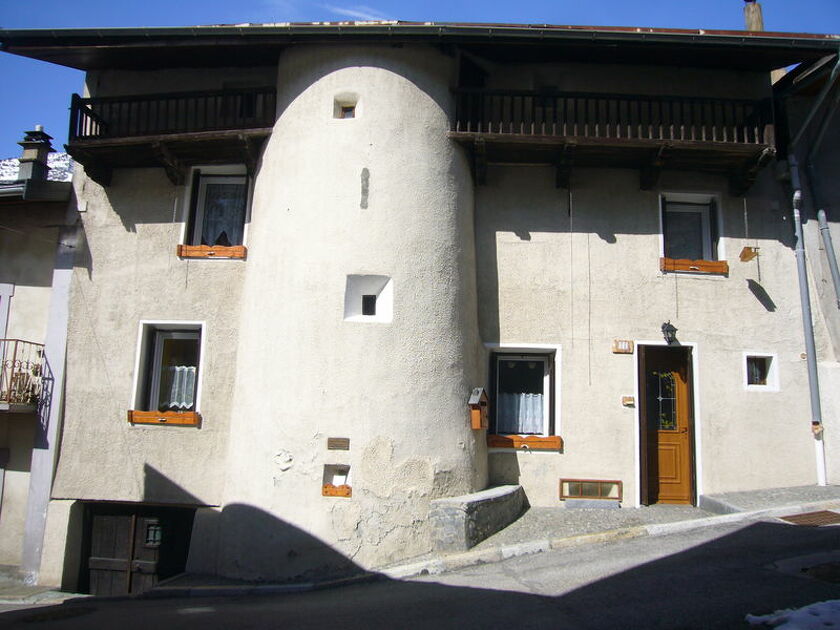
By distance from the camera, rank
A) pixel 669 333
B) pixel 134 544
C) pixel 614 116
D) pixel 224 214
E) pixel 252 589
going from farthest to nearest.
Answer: pixel 224 214 < pixel 614 116 < pixel 134 544 < pixel 669 333 < pixel 252 589

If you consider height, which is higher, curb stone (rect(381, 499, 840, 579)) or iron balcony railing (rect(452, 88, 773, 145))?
iron balcony railing (rect(452, 88, 773, 145))

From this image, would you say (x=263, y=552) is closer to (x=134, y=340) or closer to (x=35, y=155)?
(x=134, y=340)

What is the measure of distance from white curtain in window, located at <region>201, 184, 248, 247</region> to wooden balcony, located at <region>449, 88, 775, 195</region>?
3.67 metres

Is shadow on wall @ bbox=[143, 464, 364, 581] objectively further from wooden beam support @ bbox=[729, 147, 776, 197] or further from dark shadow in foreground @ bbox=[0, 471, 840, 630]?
wooden beam support @ bbox=[729, 147, 776, 197]

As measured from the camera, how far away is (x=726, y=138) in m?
10.1

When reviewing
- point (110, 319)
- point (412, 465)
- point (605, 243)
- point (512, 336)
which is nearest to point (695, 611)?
point (412, 465)

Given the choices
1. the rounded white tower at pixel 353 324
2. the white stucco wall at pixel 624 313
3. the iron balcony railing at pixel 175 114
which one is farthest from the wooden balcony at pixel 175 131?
the white stucco wall at pixel 624 313

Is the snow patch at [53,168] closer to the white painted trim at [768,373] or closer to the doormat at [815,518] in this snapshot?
the white painted trim at [768,373]

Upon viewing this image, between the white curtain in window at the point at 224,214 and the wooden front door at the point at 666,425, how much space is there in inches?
260

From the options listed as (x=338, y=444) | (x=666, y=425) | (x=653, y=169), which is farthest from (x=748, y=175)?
(x=338, y=444)

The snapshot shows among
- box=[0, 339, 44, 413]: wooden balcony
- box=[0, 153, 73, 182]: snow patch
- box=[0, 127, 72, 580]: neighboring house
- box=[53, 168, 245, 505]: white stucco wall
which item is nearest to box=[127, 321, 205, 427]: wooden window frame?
box=[53, 168, 245, 505]: white stucco wall

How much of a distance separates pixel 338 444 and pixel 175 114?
577 cm

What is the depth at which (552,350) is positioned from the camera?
1000 cm

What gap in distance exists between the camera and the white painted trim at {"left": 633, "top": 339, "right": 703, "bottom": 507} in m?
9.63
